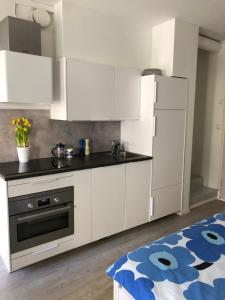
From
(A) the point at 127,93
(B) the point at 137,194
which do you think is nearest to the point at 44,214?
(B) the point at 137,194

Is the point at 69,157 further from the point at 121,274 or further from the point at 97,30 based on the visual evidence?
the point at 121,274

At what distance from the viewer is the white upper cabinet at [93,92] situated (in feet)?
8.04

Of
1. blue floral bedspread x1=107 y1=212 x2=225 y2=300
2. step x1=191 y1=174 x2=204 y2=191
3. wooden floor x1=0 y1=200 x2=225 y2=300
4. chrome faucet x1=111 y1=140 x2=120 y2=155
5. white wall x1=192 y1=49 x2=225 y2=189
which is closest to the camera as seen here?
blue floral bedspread x1=107 y1=212 x2=225 y2=300

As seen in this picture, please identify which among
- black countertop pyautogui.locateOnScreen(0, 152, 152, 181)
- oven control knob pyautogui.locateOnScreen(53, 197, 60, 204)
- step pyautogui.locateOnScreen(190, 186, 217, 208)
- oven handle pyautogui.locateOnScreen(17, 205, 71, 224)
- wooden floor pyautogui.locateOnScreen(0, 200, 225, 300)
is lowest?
wooden floor pyautogui.locateOnScreen(0, 200, 225, 300)

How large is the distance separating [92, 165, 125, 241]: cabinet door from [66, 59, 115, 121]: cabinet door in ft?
2.04

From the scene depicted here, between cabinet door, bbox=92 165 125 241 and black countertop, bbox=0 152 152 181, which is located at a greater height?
black countertop, bbox=0 152 152 181

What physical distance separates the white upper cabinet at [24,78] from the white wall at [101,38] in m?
0.42

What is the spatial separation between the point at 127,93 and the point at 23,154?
1.37 meters

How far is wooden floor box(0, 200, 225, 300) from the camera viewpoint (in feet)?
6.39

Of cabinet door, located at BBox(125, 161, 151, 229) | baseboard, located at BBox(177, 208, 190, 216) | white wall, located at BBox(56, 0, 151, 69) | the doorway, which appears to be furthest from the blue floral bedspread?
the doorway

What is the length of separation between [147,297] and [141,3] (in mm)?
2660

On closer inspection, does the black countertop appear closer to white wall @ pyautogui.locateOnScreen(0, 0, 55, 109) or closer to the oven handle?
the oven handle

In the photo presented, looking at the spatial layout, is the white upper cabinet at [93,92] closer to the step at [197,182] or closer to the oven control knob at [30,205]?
the oven control knob at [30,205]

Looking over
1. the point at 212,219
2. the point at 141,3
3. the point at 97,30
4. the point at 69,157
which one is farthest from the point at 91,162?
the point at 141,3
